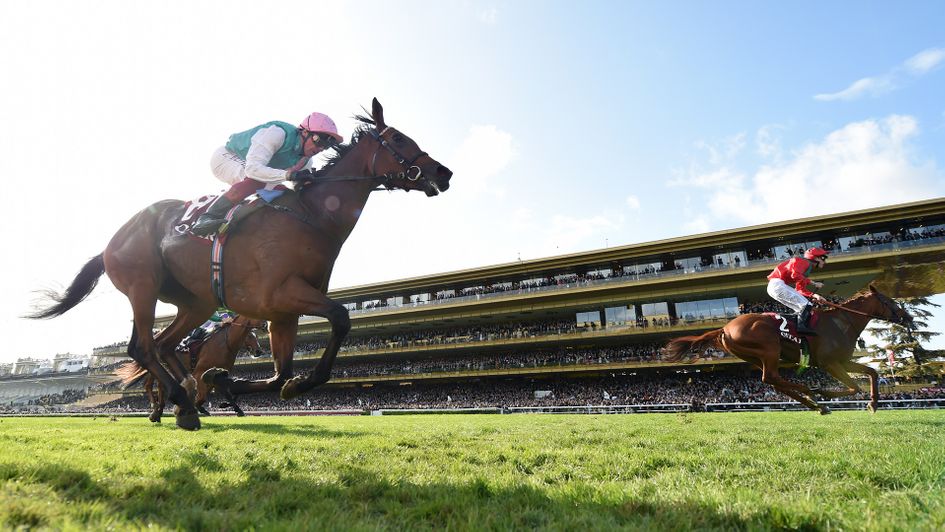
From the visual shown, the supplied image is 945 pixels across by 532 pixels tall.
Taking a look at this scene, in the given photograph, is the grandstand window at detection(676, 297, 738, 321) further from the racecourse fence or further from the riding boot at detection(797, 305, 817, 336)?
the riding boot at detection(797, 305, 817, 336)

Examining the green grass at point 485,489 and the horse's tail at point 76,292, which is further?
the horse's tail at point 76,292

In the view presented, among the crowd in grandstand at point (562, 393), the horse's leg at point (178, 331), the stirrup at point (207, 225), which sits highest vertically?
the stirrup at point (207, 225)

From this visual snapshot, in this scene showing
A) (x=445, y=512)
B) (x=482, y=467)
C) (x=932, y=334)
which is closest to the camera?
(x=445, y=512)

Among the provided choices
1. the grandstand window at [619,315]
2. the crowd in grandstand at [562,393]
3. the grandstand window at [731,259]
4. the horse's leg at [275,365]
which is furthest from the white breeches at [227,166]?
the grandstand window at [731,259]

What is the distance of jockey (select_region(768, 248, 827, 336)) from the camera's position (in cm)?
958

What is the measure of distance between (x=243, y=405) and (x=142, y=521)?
4533 centimetres

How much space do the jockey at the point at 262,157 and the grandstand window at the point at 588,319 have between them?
33289 millimetres

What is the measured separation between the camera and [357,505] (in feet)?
8.32

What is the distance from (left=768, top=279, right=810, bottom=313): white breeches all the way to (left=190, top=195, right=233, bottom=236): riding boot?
34.5 feet

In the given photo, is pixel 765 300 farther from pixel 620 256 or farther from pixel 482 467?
pixel 482 467

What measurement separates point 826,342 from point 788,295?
114 cm

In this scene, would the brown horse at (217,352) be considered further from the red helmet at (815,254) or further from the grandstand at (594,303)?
the grandstand at (594,303)

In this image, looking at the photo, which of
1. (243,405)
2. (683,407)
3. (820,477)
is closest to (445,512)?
(820,477)

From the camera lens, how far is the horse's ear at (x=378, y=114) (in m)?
5.65
